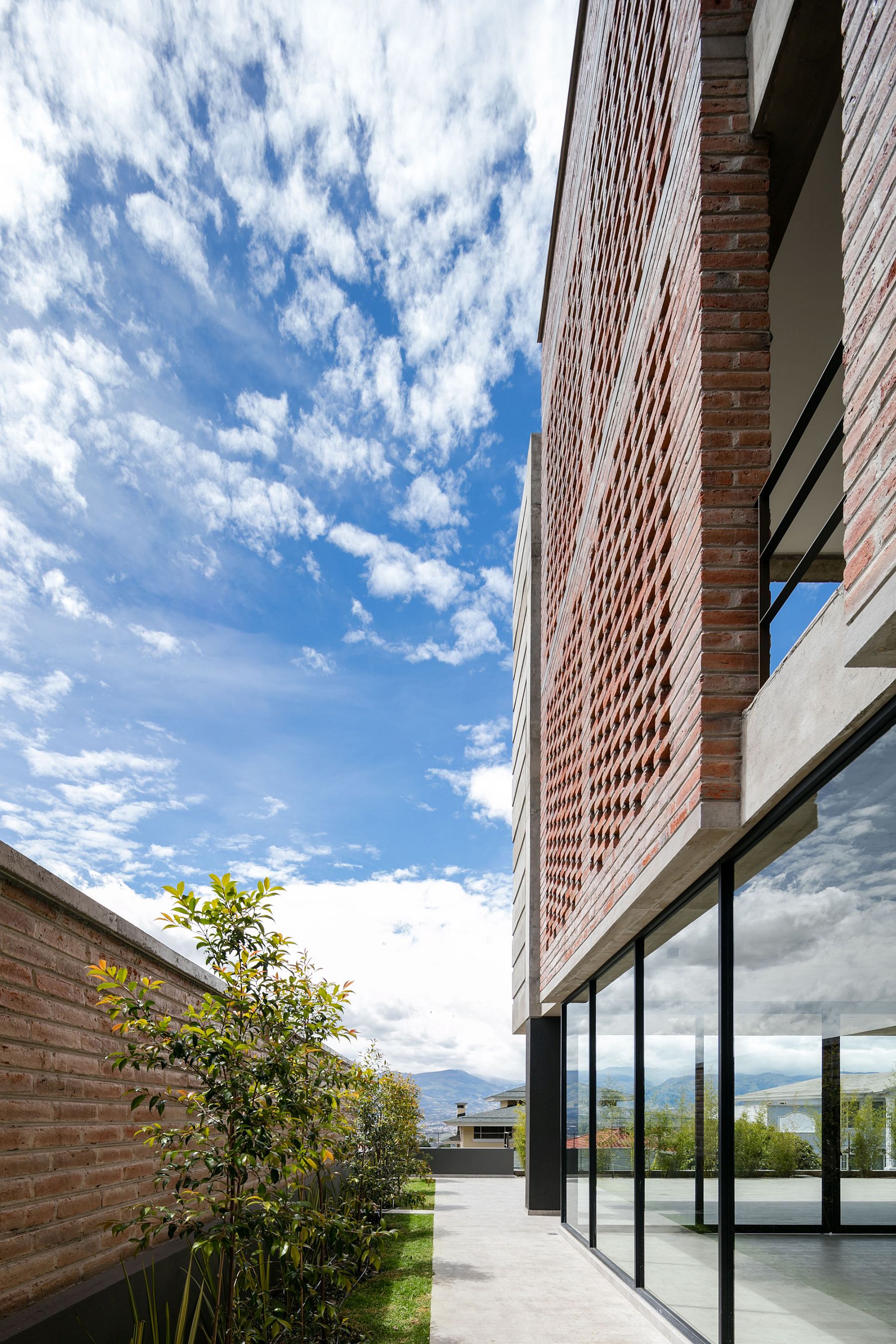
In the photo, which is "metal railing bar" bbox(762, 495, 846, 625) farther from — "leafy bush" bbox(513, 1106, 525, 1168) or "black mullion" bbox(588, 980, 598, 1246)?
"leafy bush" bbox(513, 1106, 525, 1168)

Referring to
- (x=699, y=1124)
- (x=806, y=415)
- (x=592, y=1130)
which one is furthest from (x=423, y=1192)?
(x=806, y=415)

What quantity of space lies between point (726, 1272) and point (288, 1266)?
94.8 inches

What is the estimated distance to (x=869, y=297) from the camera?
334 centimetres

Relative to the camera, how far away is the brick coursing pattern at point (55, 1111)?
11.9 ft

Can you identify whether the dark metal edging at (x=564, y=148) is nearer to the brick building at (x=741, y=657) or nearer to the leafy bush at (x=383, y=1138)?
the brick building at (x=741, y=657)

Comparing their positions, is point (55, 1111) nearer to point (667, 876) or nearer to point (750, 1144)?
point (750, 1144)

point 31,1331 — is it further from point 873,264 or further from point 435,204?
point 435,204

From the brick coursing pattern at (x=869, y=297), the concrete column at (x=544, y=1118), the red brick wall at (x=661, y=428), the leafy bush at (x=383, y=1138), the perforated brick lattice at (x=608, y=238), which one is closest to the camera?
the brick coursing pattern at (x=869, y=297)

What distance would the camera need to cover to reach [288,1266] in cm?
529

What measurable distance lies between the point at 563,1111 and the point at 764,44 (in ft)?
41.3

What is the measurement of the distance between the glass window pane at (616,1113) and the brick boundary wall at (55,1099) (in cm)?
486

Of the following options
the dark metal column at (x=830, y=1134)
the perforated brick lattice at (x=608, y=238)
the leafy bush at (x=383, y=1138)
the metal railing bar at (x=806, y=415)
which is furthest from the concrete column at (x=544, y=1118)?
the metal railing bar at (x=806, y=415)

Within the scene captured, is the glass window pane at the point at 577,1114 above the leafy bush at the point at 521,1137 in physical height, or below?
above

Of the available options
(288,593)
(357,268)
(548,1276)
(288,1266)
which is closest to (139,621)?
(288,593)
